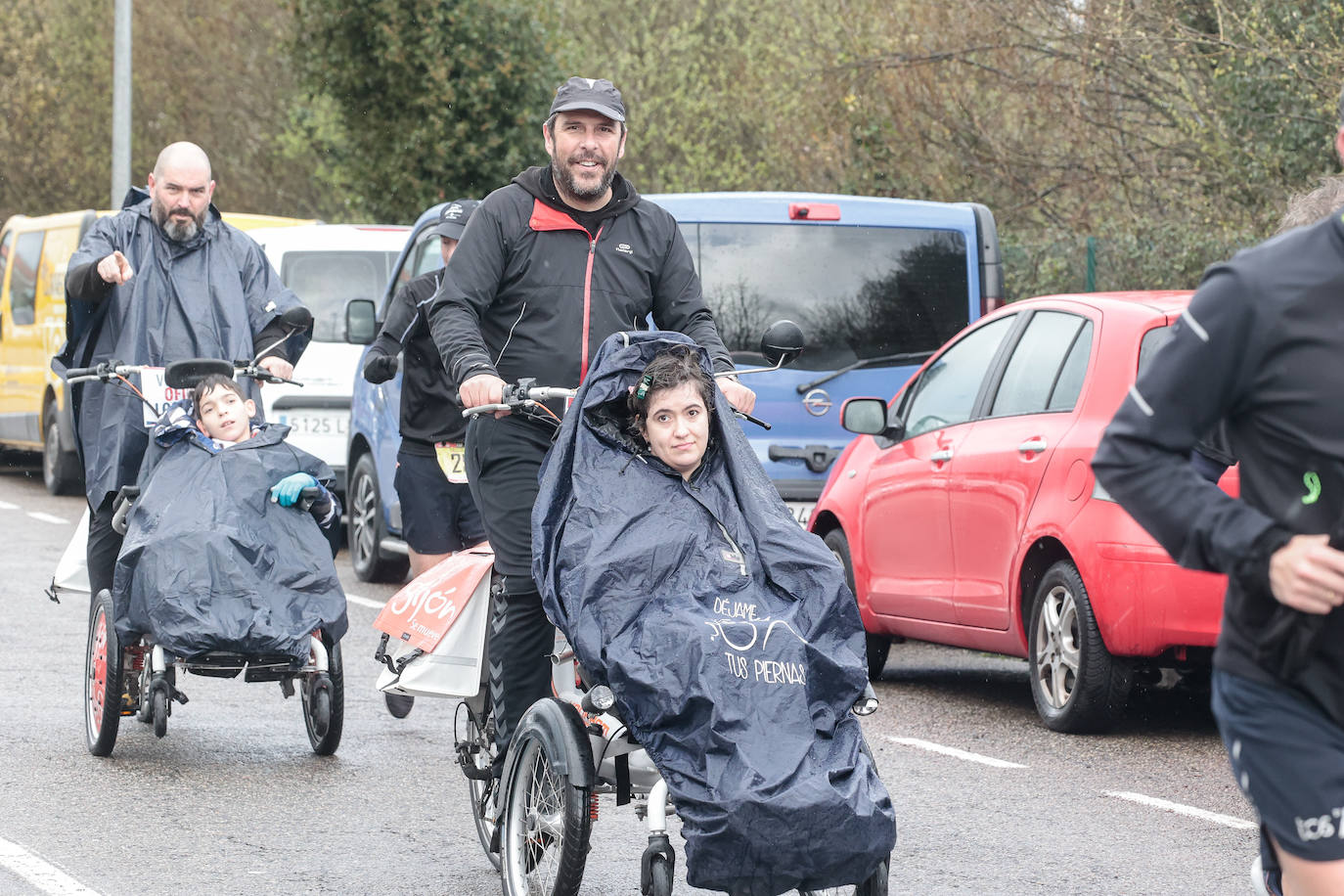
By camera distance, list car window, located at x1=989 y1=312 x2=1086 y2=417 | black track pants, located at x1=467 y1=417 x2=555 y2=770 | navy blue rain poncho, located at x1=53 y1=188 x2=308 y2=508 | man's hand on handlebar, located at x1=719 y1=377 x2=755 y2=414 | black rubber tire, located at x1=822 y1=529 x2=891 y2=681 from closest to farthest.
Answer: man's hand on handlebar, located at x1=719 y1=377 x2=755 y2=414 → black track pants, located at x1=467 y1=417 x2=555 y2=770 → navy blue rain poncho, located at x1=53 y1=188 x2=308 y2=508 → car window, located at x1=989 y1=312 x2=1086 y2=417 → black rubber tire, located at x1=822 y1=529 x2=891 y2=681

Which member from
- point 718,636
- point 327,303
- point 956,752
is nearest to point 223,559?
point 956,752

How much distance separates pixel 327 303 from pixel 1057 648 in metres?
8.04

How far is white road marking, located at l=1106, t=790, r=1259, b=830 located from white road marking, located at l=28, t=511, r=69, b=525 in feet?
35.9

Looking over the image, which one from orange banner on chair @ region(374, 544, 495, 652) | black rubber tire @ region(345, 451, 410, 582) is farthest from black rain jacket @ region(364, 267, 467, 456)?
black rubber tire @ region(345, 451, 410, 582)

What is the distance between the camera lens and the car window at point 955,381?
9.25 meters

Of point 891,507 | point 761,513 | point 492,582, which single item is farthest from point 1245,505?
point 891,507

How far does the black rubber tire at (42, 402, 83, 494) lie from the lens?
18.8 m

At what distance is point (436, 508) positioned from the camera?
9.03 metres

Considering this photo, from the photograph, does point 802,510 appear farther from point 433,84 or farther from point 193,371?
point 433,84

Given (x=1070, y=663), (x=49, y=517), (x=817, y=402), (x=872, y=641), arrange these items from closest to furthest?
(x=1070, y=663)
(x=872, y=641)
(x=817, y=402)
(x=49, y=517)

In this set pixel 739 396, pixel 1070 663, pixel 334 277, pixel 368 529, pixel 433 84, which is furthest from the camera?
pixel 433 84

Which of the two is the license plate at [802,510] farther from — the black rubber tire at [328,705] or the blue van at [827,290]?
the black rubber tire at [328,705]

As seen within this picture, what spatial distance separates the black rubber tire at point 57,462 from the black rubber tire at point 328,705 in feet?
38.5

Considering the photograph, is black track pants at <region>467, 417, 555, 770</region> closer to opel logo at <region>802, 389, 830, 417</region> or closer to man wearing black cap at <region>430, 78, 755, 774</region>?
man wearing black cap at <region>430, 78, 755, 774</region>
